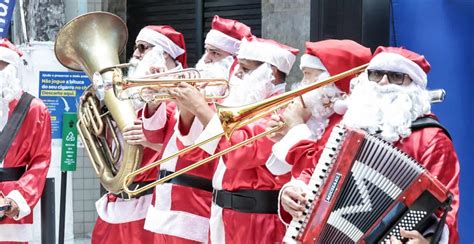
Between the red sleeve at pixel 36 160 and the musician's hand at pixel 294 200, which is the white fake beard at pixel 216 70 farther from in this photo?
the musician's hand at pixel 294 200

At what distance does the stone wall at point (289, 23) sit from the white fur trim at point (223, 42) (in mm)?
1591

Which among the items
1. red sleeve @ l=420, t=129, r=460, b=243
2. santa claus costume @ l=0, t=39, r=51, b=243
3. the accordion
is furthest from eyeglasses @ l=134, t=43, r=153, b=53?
red sleeve @ l=420, t=129, r=460, b=243

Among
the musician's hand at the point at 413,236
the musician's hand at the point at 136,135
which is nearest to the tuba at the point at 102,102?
the musician's hand at the point at 136,135

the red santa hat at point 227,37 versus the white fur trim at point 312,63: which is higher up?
the white fur trim at point 312,63

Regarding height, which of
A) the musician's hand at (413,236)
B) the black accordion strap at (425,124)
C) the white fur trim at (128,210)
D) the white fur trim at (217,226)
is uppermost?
the black accordion strap at (425,124)

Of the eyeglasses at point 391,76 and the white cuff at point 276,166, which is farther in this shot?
the white cuff at point 276,166

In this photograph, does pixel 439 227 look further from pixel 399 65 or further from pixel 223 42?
pixel 223 42

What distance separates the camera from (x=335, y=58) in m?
5.12

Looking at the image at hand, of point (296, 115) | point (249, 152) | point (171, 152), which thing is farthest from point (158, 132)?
point (296, 115)

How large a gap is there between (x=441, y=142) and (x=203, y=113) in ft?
5.01

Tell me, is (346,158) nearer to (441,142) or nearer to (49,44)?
(441,142)

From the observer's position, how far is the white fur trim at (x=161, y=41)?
6.83 m

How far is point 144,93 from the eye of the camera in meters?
5.73

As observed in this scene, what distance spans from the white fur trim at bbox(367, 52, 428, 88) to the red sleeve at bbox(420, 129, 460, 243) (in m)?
0.34
